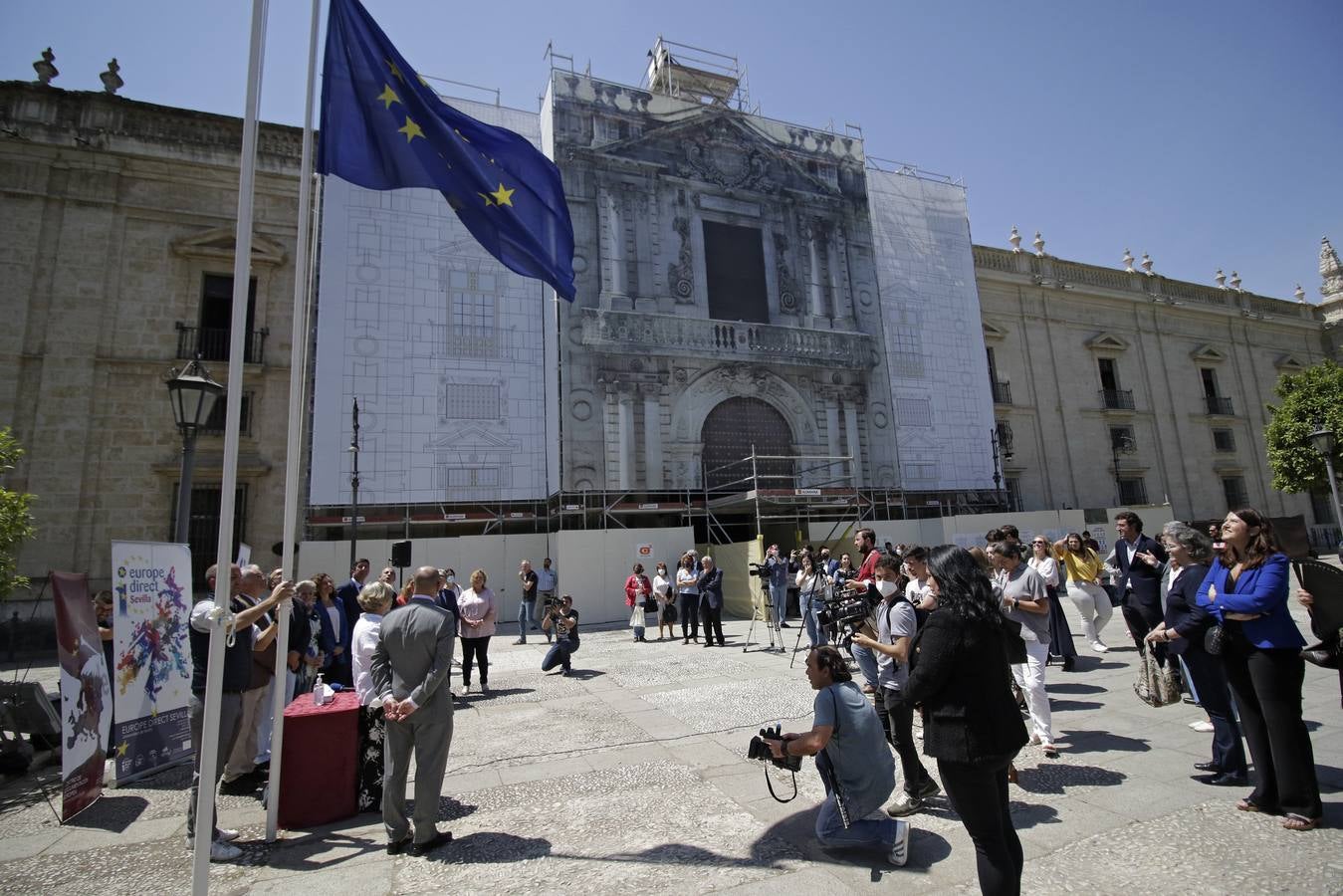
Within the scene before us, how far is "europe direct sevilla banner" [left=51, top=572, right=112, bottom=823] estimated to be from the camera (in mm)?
4842

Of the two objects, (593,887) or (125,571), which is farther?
(125,571)

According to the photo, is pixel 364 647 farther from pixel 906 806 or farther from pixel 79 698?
pixel 906 806

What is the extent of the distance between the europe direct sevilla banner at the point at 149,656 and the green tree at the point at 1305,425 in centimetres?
2996

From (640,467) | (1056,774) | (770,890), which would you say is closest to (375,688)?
(770,890)

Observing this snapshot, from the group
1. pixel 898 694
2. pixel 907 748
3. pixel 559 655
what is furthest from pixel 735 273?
pixel 907 748

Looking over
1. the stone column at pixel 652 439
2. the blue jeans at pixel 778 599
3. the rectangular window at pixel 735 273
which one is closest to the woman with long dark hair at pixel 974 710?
the blue jeans at pixel 778 599

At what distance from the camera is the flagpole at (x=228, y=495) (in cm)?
312

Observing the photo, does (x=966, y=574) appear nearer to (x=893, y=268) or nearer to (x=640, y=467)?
(x=640, y=467)

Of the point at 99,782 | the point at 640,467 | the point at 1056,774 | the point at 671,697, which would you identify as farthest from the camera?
the point at 640,467

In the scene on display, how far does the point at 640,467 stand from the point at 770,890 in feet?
50.2

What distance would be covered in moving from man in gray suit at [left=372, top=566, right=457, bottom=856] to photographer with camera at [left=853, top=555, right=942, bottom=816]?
8.92 ft

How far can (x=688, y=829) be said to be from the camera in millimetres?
4121

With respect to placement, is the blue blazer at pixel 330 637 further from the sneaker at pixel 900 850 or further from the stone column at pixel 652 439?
the stone column at pixel 652 439

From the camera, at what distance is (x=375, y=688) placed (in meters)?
A: 4.29
